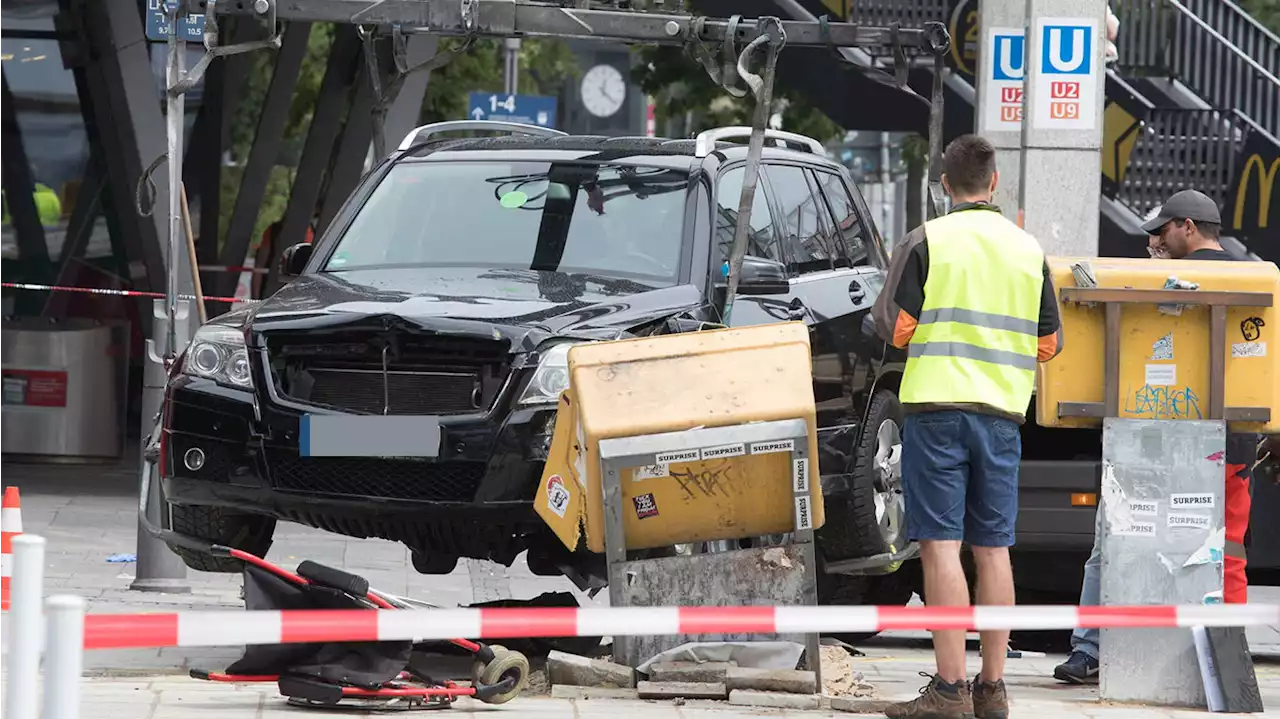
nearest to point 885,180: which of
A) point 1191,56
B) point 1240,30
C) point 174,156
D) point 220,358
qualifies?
point 1240,30

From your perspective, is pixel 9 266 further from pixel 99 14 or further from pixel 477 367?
pixel 477 367

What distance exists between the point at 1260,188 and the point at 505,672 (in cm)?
1220

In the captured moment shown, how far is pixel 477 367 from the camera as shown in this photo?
24.8ft

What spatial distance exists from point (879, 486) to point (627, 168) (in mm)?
1575

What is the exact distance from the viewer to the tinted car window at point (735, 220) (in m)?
8.55

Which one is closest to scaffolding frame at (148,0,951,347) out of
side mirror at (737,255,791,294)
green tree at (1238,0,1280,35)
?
side mirror at (737,255,791,294)

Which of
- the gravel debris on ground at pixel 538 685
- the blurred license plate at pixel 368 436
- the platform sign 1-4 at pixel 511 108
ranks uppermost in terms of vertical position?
the platform sign 1-4 at pixel 511 108

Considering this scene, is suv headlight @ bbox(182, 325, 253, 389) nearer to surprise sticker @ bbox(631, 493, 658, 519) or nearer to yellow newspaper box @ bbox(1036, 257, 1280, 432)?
surprise sticker @ bbox(631, 493, 658, 519)

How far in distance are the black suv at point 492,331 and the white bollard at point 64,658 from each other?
3.61m

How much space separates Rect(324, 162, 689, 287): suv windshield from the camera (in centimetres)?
852

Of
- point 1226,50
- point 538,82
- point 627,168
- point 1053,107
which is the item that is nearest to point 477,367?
point 627,168

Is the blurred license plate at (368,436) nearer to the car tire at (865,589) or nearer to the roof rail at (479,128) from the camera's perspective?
the roof rail at (479,128)

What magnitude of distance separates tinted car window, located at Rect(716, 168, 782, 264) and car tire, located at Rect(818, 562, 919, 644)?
58.6 inches

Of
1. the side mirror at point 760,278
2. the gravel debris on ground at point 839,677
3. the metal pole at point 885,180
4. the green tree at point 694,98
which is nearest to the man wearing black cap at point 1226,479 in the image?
the gravel debris on ground at point 839,677
